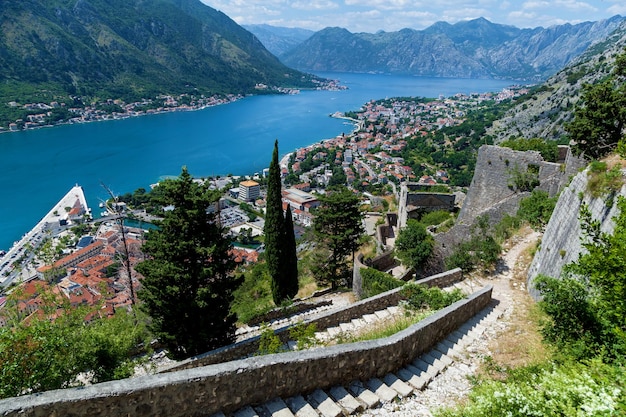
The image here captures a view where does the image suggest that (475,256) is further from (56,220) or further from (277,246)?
(56,220)

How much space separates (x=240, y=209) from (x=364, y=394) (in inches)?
2302

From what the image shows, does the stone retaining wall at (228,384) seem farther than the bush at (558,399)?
Yes

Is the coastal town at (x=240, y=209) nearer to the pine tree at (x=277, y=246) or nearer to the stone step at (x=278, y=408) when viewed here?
the pine tree at (x=277, y=246)

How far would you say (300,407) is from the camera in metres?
4.29

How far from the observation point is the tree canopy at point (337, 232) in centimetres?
1466

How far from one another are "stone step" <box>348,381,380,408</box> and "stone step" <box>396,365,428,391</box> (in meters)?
0.66

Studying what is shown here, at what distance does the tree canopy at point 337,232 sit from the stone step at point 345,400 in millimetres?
9877

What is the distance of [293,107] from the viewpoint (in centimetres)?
14250

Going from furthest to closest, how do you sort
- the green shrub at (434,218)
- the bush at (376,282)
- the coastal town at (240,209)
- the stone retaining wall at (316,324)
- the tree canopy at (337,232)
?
the coastal town at (240,209)
the green shrub at (434,218)
the tree canopy at (337,232)
the bush at (376,282)
the stone retaining wall at (316,324)

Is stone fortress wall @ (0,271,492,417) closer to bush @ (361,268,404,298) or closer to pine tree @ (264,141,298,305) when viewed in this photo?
bush @ (361,268,404,298)

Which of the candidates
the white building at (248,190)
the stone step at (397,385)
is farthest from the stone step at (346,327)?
the white building at (248,190)

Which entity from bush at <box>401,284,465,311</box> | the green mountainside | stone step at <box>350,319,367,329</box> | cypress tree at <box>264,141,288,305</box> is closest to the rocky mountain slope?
cypress tree at <box>264,141,288,305</box>

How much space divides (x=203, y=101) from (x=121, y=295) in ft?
448

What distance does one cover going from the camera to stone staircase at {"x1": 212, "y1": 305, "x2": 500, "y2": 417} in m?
4.19
